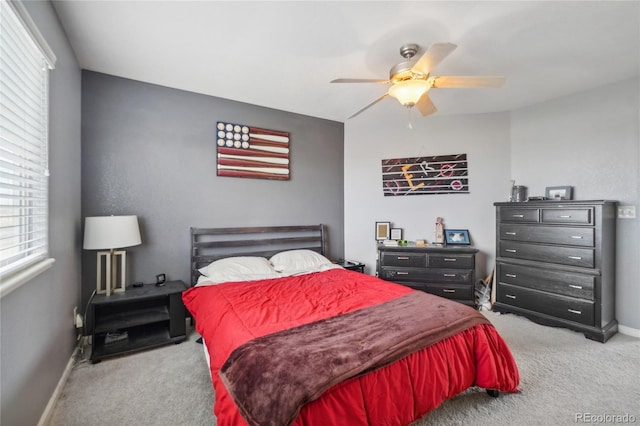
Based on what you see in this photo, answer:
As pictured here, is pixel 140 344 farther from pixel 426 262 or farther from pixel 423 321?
pixel 426 262

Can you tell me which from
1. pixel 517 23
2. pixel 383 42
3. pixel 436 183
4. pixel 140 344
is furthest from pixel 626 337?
pixel 140 344

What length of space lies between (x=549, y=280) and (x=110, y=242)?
4.47 meters

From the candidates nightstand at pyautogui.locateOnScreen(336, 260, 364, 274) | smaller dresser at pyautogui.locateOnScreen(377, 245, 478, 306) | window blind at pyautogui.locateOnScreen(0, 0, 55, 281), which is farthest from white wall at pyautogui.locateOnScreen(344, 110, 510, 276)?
window blind at pyautogui.locateOnScreen(0, 0, 55, 281)

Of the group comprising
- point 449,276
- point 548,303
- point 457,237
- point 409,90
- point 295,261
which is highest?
point 409,90

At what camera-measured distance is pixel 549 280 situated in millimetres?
3107

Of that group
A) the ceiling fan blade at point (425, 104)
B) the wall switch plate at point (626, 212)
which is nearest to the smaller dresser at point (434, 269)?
the wall switch plate at point (626, 212)

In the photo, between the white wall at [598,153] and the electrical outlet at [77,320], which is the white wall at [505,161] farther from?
the electrical outlet at [77,320]

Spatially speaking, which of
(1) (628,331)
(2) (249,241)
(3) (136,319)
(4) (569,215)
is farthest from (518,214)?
(3) (136,319)

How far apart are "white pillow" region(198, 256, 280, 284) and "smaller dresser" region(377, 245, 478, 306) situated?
1.59 metres

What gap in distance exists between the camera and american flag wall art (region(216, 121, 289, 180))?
3.40 m

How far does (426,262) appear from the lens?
3.70 metres

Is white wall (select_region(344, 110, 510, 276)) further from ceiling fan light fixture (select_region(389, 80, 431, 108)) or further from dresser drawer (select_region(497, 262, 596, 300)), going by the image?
ceiling fan light fixture (select_region(389, 80, 431, 108))

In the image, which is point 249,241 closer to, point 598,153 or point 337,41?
point 337,41

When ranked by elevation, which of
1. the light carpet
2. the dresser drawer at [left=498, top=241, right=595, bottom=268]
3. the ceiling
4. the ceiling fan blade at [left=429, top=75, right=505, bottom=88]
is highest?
the ceiling
